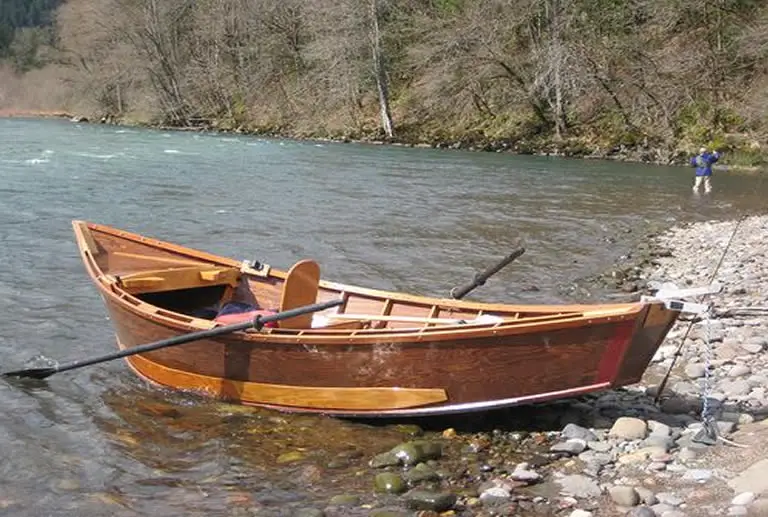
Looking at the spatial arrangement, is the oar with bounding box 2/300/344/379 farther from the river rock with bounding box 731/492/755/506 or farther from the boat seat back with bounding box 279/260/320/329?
the river rock with bounding box 731/492/755/506

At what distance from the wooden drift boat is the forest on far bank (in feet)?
79.5

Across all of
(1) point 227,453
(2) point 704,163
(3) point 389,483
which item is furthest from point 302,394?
(2) point 704,163

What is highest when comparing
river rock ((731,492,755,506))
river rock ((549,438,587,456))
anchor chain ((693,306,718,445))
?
river rock ((731,492,755,506))

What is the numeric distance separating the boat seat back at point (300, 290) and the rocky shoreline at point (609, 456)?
4.46 ft

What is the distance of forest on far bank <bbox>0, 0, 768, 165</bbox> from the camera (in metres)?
33.8

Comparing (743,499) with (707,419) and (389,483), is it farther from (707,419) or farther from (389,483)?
(389,483)

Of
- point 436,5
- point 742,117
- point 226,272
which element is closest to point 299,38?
point 436,5

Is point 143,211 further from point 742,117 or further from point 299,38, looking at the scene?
point 299,38

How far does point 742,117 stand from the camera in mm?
31406

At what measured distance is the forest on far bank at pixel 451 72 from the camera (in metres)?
33.8

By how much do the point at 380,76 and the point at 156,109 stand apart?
20417 mm

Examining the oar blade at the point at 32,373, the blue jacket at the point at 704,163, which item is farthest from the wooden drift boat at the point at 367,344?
the blue jacket at the point at 704,163

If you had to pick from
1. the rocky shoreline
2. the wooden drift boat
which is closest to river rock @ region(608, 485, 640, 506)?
the rocky shoreline

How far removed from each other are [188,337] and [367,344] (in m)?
1.66
